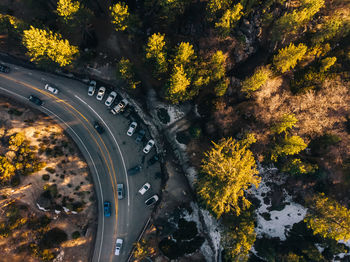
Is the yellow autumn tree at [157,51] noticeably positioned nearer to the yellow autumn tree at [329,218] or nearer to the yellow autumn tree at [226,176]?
the yellow autumn tree at [226,176]

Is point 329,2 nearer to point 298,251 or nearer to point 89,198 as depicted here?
point 298,251

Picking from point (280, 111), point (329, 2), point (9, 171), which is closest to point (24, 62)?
point (9, 171)

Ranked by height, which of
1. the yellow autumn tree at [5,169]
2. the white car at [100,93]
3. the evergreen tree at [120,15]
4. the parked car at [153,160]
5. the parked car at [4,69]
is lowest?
the yellow autumn tree at [5,169]

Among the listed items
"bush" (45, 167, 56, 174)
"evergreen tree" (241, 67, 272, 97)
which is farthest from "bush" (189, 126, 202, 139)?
"bush" (45, 167, 56, 174)

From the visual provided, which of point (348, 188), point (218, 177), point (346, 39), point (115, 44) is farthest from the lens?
point (115, 44)

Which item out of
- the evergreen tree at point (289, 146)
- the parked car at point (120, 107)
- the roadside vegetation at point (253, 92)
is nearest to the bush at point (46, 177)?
the roadside vegetation at point (253, 92)

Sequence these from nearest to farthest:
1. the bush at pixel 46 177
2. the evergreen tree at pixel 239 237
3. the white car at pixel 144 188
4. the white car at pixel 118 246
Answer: the evergreen tree at pixel 239 237
the bush at pixel 46 177
the white car at pixel 118 246
the white car at pixel 144 188

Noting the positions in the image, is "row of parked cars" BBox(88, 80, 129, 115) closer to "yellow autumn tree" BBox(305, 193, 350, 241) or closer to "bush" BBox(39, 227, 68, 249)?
"bush" BBox(39, 227, 68, 249)
